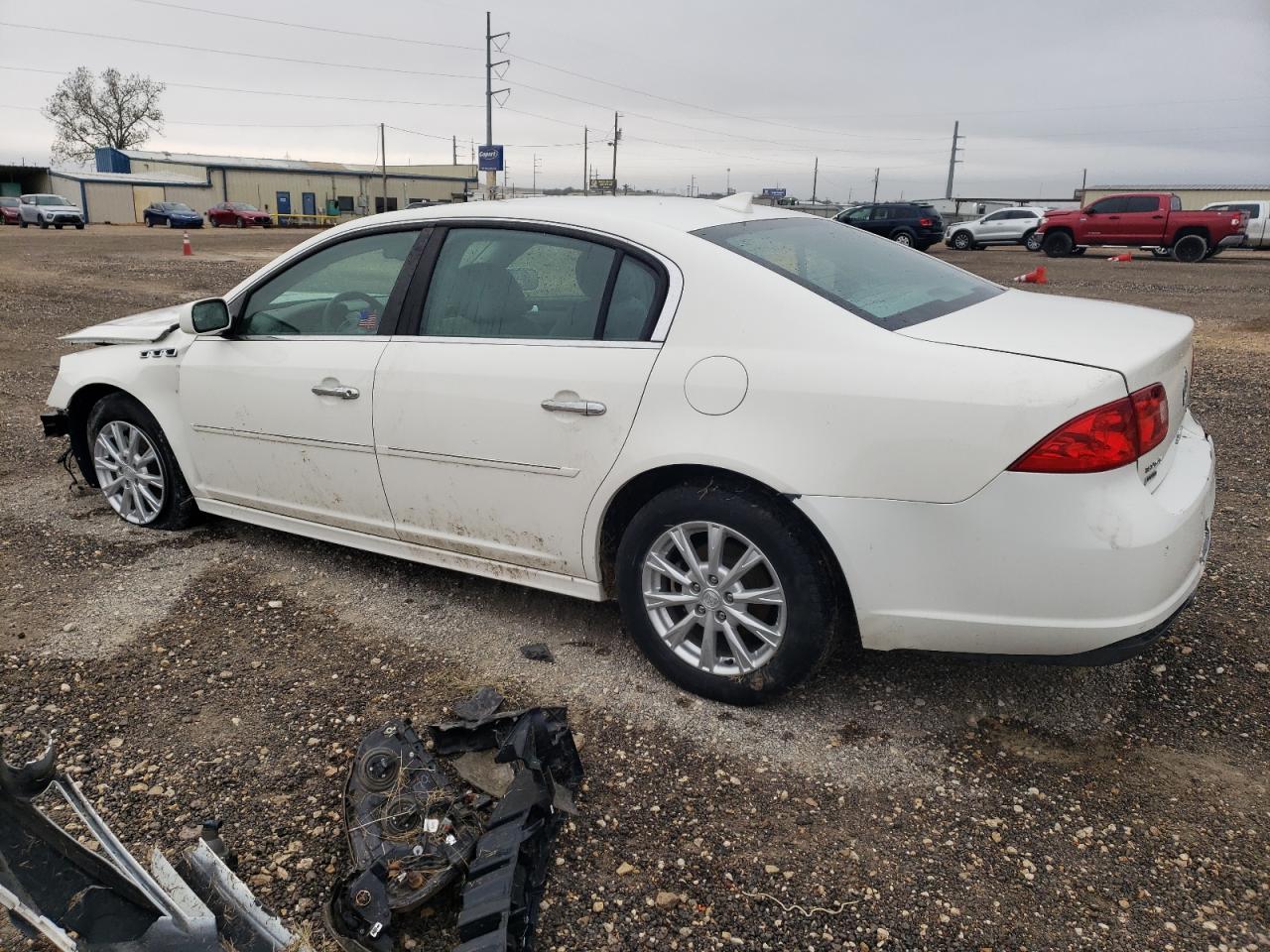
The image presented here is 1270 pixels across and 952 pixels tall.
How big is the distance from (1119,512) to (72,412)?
4.77m

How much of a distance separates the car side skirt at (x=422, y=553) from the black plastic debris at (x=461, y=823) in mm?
523

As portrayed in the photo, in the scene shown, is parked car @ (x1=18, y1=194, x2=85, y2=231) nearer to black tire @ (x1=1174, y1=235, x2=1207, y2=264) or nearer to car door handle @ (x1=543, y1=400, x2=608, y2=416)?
black tire @ (x1=1174, y1=235, x2=1207, y2=264)

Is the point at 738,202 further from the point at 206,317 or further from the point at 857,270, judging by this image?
the point at 206,317

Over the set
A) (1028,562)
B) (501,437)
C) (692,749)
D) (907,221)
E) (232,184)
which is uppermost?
(232,184)

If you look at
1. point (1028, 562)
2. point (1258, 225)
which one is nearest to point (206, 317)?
point (1028, 562)

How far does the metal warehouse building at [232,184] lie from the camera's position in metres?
57.7

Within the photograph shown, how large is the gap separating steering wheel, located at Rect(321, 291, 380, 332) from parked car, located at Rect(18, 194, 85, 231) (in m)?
43.0

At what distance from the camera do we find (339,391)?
3.63 meters

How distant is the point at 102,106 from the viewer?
234 ft

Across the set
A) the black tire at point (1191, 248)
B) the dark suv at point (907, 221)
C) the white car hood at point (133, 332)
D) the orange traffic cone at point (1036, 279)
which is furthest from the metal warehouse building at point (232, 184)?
the white car hood at point (133, 332)

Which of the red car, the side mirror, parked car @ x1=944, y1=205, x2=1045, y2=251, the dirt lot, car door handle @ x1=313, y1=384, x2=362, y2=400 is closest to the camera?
the dirt lot

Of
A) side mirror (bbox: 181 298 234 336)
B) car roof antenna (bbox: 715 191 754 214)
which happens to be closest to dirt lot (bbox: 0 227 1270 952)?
side mirror (bbox: 181 298 234 336)

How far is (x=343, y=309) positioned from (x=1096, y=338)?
9.12 ft

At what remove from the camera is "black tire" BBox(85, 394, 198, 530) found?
4.45 metres
